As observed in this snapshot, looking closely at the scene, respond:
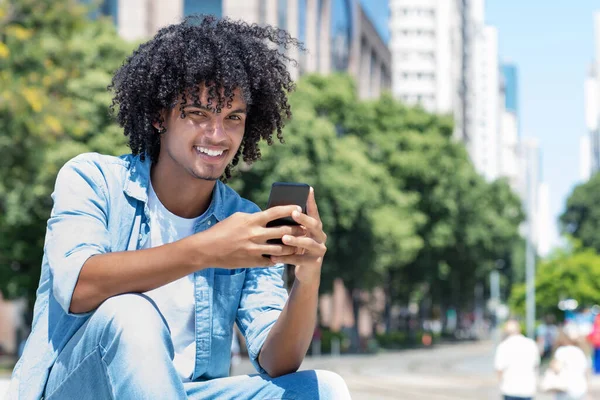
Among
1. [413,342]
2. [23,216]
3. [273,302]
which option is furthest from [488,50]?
[273,302]

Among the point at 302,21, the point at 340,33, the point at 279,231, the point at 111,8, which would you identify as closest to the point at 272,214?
the point at 279,231

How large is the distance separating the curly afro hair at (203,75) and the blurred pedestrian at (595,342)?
27298 millimetres

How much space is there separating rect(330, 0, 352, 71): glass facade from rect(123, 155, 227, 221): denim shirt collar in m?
55.6

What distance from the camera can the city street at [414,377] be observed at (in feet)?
78.5

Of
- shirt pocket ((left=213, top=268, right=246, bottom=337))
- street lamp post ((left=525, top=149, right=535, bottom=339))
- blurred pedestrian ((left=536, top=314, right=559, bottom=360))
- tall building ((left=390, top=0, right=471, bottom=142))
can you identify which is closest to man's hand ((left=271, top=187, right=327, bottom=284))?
shirt pocket ((left=213, top=268, right=246, bottom=337))

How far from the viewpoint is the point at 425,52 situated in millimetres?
111688

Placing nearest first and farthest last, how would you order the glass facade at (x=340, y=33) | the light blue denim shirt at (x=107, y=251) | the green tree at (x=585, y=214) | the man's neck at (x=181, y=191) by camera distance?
the light blue denim shirt at (x=107, y=251) → the man's neck at (x=181, y=191) → the glass facade at (x=340, y=33) → the green tree at (x=585, y=214)

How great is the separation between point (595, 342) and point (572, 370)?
16.9 meters

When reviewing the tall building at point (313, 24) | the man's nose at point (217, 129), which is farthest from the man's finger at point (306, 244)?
the tall building at point (313, 24)

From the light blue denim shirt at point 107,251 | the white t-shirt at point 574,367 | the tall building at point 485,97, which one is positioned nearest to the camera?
the light blue denim shirt at point 107,251

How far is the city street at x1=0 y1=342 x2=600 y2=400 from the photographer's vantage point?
78.5ft

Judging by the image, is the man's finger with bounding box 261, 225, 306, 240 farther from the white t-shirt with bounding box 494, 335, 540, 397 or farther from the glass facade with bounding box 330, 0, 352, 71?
the glass facade with bounding box 330, 0, 352, 71

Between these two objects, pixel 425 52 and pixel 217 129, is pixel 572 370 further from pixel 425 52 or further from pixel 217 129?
pixel 425 52

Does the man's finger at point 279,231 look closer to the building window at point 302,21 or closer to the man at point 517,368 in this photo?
the man at point 517,368
